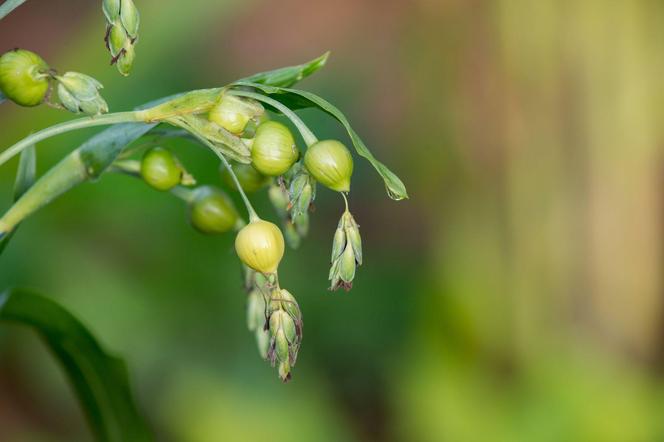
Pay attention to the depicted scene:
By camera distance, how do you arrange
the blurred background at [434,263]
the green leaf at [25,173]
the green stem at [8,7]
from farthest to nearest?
the blurred background at [434,263], the green leaf at [25,173], the green stem at [8,7]

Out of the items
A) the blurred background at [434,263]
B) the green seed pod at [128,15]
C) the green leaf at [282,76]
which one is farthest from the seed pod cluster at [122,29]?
the blurred background at [434,263]

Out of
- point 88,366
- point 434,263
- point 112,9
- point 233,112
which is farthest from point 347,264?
point 434,263

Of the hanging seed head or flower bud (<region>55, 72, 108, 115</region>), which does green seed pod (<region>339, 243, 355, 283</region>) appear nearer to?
the hanging seed head

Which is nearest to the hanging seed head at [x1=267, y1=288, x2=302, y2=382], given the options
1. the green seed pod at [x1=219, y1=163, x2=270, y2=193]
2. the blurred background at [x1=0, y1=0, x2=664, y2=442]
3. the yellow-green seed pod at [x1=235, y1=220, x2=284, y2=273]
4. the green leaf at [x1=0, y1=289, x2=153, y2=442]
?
the yellow-green seed pod at [x1=235, y1=220, x2=284, y2=273]

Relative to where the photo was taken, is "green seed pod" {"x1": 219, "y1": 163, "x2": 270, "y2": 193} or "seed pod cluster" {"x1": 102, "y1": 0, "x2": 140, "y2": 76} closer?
"seed pod cluster" {"x1": 102, "y1": 0, "x2": 140, "y2": 76}

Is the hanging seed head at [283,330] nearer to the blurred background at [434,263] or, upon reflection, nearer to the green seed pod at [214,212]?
the green seed pod at [214,212]
